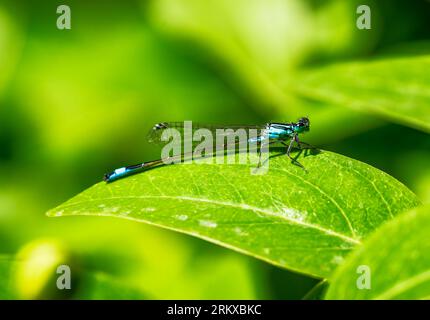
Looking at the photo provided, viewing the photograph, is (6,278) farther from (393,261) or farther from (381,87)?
(381,87)

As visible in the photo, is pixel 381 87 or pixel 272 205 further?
pixel 381 87

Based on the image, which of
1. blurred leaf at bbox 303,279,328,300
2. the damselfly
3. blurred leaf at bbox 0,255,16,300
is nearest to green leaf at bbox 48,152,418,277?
blurred leaf at bbox 303,279,328,300

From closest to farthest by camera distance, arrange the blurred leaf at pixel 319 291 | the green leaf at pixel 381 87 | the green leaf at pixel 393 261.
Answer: the green leaf at pixel 393 261, the blurred leaf at pixel 319 291, the green leaf at pixel 381 87

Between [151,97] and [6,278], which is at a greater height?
[151,97]

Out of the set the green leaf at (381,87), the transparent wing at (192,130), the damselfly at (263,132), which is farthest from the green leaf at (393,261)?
the transparent wing at (192,130)

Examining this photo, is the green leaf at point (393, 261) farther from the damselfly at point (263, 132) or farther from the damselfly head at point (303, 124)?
the damselfly head at point (303, 124)

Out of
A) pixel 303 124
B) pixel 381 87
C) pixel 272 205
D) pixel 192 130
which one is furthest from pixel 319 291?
pixel 192 130

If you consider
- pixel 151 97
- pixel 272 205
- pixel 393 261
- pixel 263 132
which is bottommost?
pixel 393 261

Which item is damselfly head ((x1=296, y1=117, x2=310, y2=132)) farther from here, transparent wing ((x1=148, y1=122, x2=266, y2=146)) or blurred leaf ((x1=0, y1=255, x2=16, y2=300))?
blurred leaf ((x1=0, y1=255, x2=16, y2=300))
